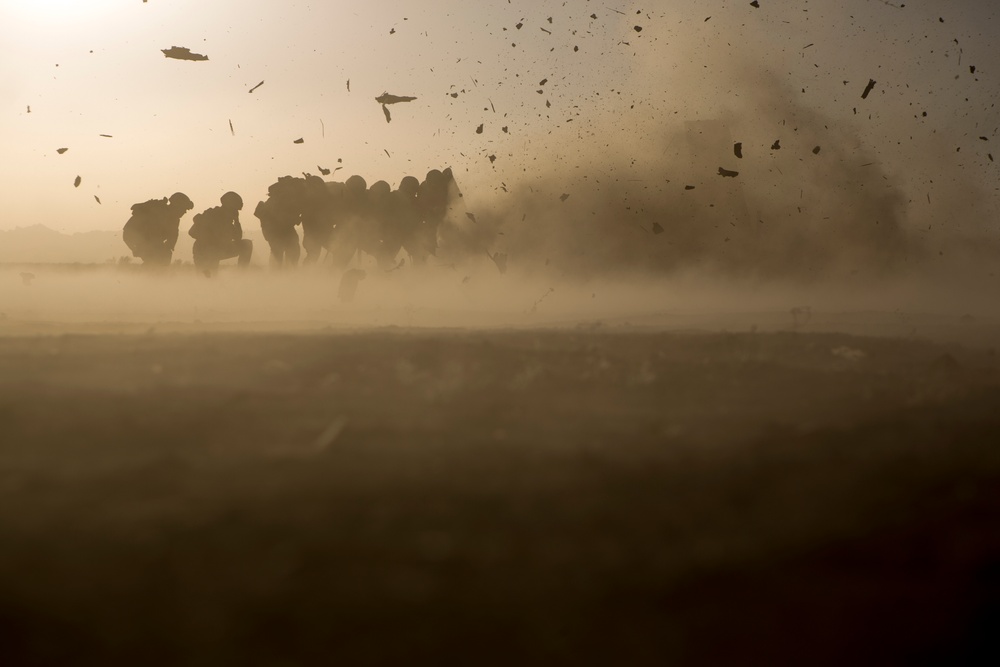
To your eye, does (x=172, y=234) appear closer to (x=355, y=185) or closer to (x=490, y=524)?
(x=355, y=185)

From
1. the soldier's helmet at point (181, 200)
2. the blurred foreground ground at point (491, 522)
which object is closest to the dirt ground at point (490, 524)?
the blurred foreground ground at point (491, 522)

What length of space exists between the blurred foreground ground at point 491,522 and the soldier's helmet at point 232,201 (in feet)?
126

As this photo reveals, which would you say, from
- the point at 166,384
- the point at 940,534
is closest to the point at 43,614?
the point at 940,534

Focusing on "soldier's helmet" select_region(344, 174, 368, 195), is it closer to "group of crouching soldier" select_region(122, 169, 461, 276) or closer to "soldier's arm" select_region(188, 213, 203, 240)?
"group of crouching soldier" select_region(122, 169, 461, 276)

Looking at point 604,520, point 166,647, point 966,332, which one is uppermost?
point 966,332

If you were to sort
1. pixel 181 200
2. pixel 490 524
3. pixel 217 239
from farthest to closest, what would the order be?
pixel 181 200, pixel 217 239, pixel 490 524

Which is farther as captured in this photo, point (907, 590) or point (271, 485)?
point (271, 485)

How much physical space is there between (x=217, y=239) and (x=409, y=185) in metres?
10.7

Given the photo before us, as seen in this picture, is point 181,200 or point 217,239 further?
point 181,200

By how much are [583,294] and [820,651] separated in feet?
172

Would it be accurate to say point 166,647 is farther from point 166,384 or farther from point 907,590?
point 166,384

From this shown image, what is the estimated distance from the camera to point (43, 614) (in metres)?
5.64

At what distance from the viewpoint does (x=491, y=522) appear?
729cm

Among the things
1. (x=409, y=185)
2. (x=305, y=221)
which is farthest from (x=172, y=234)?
(x=409, y=185)
